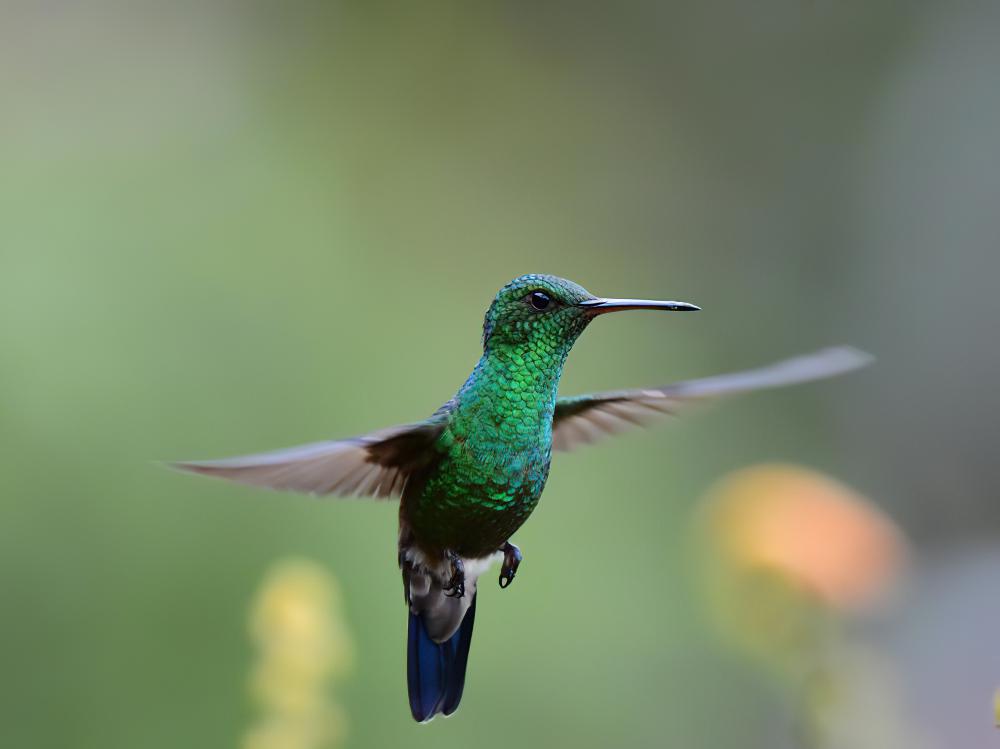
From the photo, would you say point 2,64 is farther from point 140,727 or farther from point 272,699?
point 272,699

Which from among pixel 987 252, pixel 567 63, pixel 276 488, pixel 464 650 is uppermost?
pixel 567 63

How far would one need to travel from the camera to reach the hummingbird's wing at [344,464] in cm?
56

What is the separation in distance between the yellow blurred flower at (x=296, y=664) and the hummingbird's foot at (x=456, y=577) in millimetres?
265

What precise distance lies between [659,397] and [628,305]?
10.2 inches

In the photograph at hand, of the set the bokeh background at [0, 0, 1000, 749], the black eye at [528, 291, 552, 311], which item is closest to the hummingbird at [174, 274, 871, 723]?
the black eye at [528, 291, 552, 311]

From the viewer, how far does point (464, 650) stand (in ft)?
2.93

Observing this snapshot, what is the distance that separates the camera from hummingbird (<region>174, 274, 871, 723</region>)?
0.69 metres

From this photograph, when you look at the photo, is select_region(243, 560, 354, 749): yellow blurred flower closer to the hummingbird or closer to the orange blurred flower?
the hummingbird

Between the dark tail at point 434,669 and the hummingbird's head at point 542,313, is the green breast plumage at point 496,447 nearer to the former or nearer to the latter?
the hummingbird's head at point 542,313

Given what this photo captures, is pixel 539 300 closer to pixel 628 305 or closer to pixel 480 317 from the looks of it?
pixel 628 305

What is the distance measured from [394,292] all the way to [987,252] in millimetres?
1801

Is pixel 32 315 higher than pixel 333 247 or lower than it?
lower

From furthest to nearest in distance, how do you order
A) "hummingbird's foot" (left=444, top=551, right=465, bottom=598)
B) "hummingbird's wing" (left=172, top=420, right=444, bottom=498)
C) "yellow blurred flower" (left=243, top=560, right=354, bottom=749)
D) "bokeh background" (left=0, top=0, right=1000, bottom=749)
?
"bokeh background" (left=0, top=0, right=1000, bottom=749), "yellow blurred flower" (left=243, top=560, right=354, bottom=749), "hummingbird's foot" (left=444, top=551, right=465, bottom=598), "hummingbird's wing" (left=172, top=420, right=444, bottom=498)

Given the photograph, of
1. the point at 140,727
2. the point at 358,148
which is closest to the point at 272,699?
the point at 140,727
